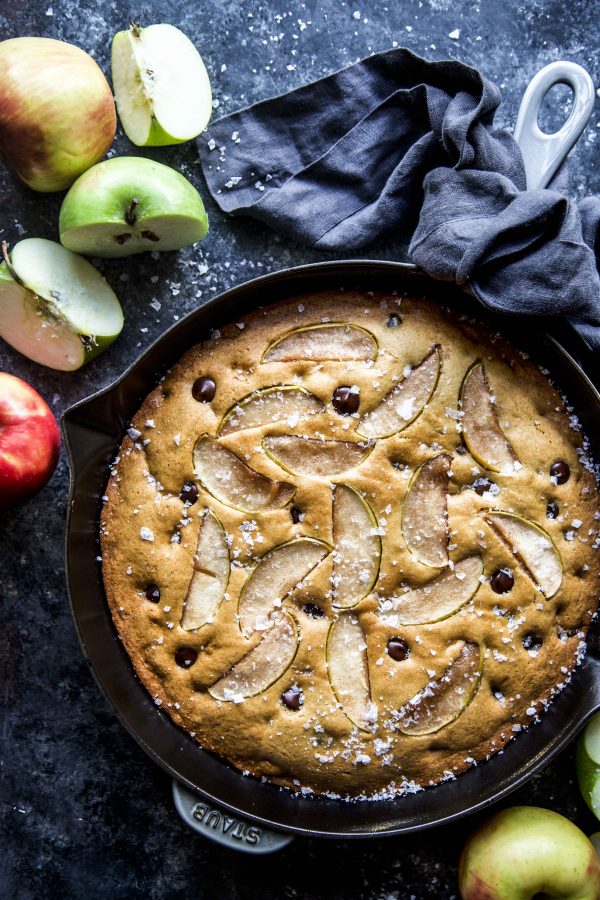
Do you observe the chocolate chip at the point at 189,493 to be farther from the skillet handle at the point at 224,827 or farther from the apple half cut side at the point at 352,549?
the skillet handle at the point at 224,827

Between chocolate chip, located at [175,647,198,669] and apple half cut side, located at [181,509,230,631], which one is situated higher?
apple half cut side, located at [181,509,230,631]

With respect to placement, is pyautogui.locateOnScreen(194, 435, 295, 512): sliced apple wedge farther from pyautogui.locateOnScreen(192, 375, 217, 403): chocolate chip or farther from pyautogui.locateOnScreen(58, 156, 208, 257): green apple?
pyautogui.locateOnScreen(58, 156, 208, 257): green apple

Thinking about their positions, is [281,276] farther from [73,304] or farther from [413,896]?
[413,896]

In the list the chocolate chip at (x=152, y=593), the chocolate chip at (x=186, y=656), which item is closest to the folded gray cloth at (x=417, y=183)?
the chocolate chip at (x=152, y=593)

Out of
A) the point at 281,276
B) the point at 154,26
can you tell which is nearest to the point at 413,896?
the point at 281,276

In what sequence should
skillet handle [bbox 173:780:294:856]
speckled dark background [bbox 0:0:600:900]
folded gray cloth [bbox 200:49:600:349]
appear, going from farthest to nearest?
speckled dark background [bbox 0:0:600:900] < skillet handle [bbox 173:780:294:856] < folded gray cloth [bbox 200:49:600:349]

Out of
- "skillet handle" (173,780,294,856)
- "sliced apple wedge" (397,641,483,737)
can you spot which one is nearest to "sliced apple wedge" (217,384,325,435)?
"sliced apple wedge" (397,641,483,737)

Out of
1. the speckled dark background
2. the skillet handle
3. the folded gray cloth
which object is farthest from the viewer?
the speckled dark background

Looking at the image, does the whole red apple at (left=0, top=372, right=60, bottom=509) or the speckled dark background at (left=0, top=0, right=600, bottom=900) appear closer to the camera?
the whole red apple at (left=0, top=372, right=60, bottom=509)
